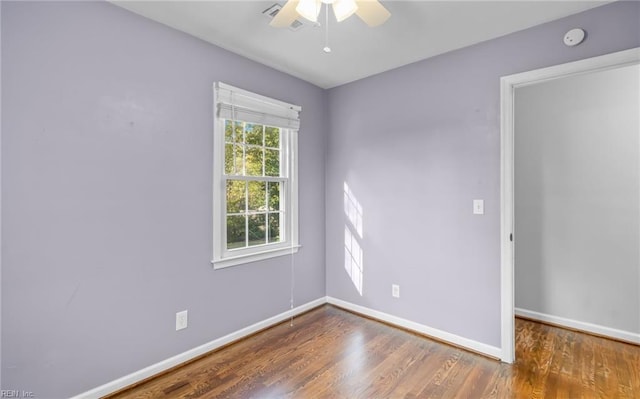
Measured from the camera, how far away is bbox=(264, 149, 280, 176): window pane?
3.00m

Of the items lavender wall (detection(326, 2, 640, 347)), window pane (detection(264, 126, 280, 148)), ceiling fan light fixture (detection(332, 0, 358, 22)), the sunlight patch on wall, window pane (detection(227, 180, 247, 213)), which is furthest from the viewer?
the sunlight patch on wall

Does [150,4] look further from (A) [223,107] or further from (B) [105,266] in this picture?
(B) [105,266]

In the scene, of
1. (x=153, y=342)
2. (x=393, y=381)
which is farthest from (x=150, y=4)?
(x=393, y=381)

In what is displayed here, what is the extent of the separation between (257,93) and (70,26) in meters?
1.35

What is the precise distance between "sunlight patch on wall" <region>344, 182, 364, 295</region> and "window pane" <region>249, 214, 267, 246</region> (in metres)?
0.95

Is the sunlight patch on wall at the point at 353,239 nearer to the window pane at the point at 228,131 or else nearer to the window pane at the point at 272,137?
the window pane at the point at 272,137

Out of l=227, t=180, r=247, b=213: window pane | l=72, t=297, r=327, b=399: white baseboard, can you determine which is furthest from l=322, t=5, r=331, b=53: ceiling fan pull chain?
l=72, t=297, r=327, b=399: white baseboard

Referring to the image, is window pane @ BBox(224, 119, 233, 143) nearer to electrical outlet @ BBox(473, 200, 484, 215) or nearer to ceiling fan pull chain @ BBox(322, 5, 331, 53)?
ceiling fan pull chain @ BBox(322, 5, 331, 53)

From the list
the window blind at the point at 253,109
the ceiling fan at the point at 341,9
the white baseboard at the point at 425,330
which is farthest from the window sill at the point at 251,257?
the ceiling fan at the point at 341,9

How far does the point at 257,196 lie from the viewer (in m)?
2.92

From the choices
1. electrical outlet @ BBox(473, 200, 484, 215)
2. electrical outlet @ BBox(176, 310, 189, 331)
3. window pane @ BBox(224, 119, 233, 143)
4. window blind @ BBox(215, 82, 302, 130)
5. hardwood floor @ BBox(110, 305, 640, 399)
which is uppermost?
window blind @ BBox(215, 82, 302, 130)

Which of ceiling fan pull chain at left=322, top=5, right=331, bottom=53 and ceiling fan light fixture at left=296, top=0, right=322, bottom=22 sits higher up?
ceiling fan pull chain at left=322, top=5, right=331, bottom=53

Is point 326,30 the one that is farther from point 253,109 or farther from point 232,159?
point 232,159

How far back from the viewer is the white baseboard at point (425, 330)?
2428 millimetres
